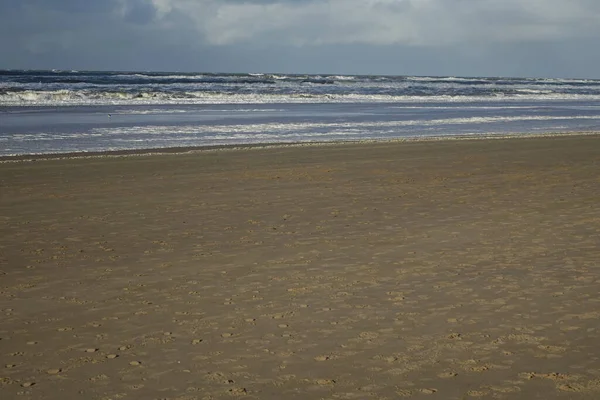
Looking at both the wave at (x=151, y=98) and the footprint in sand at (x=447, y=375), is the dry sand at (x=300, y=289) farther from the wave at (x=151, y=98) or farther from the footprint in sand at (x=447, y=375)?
the wave at (x=151, y=98)

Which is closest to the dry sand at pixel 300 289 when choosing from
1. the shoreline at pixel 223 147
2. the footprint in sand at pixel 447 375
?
the footprint in sand at pixel 447 375

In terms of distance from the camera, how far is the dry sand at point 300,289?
398cm

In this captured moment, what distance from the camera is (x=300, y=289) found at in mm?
5633

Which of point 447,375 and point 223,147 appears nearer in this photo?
point 447,375

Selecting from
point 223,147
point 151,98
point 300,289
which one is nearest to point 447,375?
point 300,289

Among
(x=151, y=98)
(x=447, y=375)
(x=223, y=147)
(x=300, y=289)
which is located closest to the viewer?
(x=447, y=375)

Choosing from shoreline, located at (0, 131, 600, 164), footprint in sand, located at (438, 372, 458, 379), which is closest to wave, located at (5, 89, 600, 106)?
shoreline, located at (0, 131, 600, 164)

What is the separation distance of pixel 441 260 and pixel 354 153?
29.6 feet

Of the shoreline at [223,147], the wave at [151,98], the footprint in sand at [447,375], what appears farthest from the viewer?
the wave at [151,98]

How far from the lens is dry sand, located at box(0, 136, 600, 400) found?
398 centimetres

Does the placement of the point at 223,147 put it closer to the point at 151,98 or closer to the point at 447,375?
the point at 447,375

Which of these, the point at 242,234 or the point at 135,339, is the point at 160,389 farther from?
the point at 242,234

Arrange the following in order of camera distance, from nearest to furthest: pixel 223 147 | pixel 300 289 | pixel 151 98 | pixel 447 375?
pixel 447 375, pixel 300 289, pixel 223 147, pixel 151 98

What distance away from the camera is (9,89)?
44562 mm
